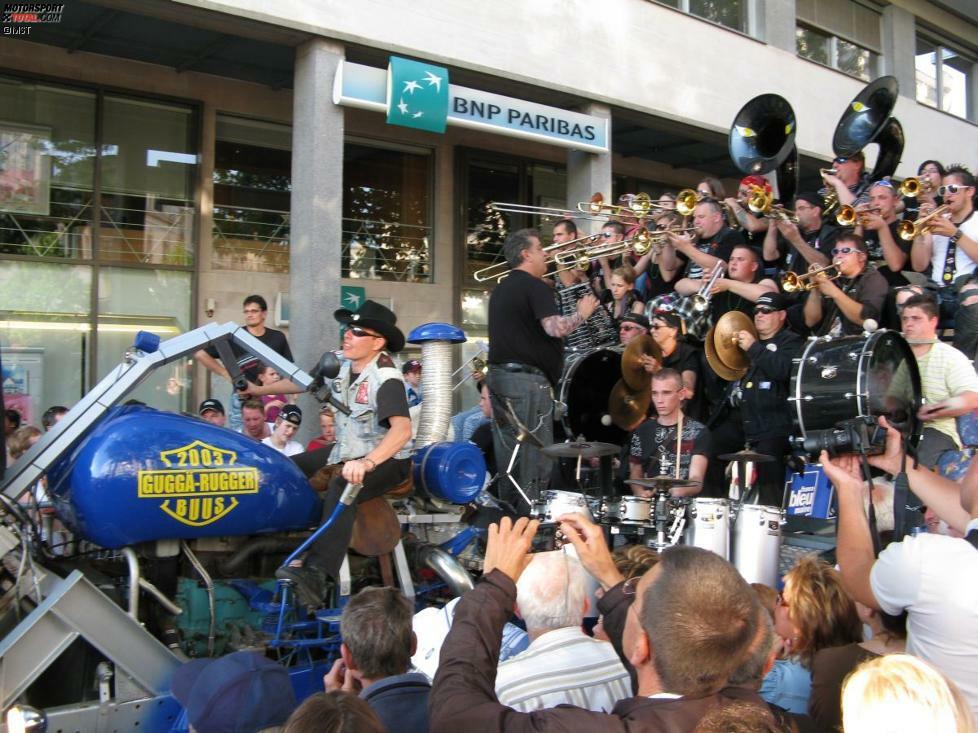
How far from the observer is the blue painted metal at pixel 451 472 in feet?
17.3

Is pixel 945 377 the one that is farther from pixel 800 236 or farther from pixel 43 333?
Answer: pixel 43 333

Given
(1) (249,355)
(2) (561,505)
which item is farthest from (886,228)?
(1) (249,355)

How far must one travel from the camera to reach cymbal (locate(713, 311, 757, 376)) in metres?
6.98

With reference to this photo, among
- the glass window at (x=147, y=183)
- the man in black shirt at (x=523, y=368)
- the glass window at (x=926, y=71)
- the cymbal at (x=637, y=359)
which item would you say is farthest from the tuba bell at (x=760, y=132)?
the glass window at (x=926, y=71)

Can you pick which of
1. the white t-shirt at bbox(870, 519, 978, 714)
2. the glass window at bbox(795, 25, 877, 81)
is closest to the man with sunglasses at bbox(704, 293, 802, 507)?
the white t-shirt at bbox(870, 519, 978, 714)

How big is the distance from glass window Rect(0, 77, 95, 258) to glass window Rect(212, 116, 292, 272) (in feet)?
4.55

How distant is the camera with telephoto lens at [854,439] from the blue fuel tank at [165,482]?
241 centimetres

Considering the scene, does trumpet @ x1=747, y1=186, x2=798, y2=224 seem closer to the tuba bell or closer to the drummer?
the tuba bell

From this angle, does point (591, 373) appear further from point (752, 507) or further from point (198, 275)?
point (198, 275)

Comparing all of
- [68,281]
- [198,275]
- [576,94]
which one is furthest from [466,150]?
[68,281]

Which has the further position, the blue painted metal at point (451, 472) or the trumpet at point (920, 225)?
the trumpet at point (920, 225)

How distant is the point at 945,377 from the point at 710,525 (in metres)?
1.73

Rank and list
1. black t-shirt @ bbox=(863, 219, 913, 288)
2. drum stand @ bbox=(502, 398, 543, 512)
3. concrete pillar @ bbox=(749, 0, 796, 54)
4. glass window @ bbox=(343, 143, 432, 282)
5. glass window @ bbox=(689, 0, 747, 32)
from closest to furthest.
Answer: drum stand @ bbox=(502, 398, 543, 512)
black t-shirt @ bbox=(863, 219, 913, 288)
glass window @ bbox=(343, 143, 432, 282)
glass window @ bbox=(689, 0, 747, 32)
concrete pillar @ bbox=(749, 0, 796, 54)

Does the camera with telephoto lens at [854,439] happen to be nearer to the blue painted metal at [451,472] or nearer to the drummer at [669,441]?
the blue painted metal at [451,472]
